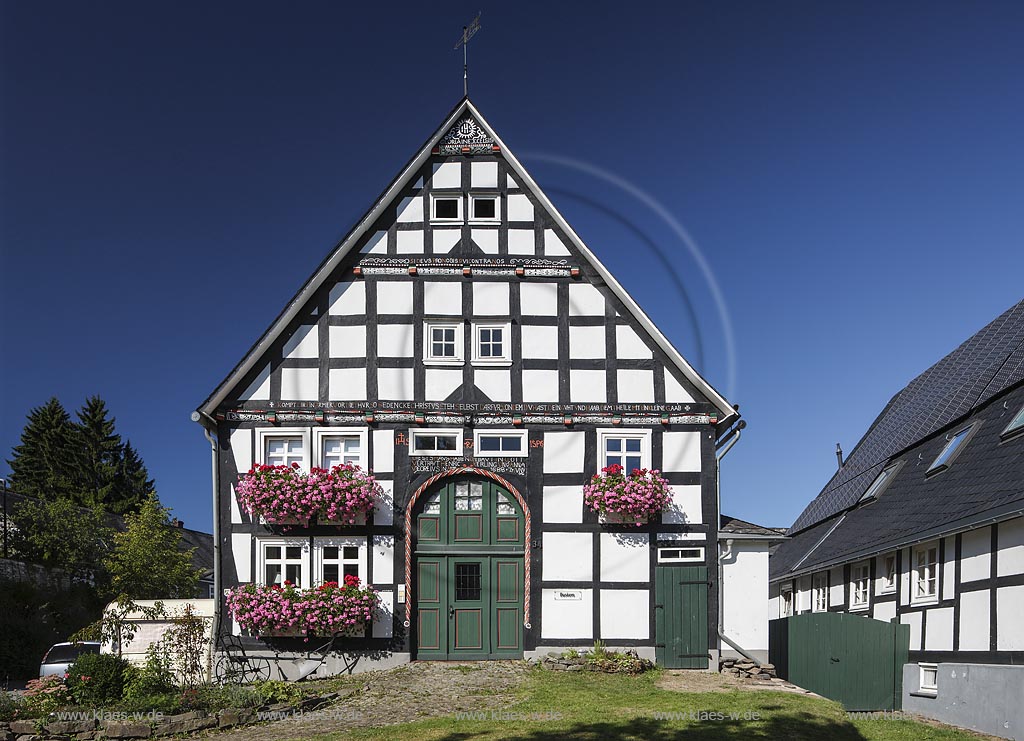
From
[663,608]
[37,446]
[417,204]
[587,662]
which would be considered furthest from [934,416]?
[37,446]

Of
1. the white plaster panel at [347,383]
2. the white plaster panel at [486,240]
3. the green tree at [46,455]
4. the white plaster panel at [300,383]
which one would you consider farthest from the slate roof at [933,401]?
the green tree at [46,455]

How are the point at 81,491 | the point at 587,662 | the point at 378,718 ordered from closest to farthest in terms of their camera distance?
the point at 378,718, the point at 587,662, the point at 81,491

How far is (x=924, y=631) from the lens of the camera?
16422 mm

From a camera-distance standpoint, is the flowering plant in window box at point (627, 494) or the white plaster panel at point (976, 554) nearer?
the white plaster panel at point (976, 554)

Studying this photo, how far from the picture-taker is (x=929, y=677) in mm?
16234

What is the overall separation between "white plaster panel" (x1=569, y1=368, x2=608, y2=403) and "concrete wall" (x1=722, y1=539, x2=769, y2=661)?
3.88 m

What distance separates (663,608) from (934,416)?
Answer: 8.64m

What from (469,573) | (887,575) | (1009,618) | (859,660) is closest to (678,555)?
(859,660)

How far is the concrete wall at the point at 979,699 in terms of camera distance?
528 inches

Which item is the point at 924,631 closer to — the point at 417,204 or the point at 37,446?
the point at 417,204

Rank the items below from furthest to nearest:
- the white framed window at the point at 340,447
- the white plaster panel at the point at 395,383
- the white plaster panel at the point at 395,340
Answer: the white plaster panel at the point at 395,340
the white plaster panel at the point at 395,383
the white framed window at the point at 340,447

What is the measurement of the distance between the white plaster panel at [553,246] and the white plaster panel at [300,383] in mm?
5116

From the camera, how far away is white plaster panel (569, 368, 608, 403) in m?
18.0

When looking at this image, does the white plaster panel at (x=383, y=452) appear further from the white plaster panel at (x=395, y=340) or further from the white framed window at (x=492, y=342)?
the white framed window at (x=492, y=342)
